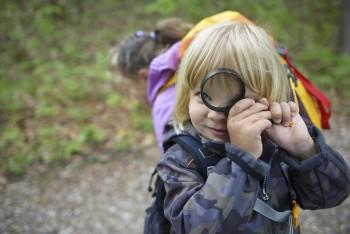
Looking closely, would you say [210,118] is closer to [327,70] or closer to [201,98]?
[201,98]

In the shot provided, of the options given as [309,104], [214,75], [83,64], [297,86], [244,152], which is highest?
[214,75]

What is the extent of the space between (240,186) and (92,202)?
2905 mm

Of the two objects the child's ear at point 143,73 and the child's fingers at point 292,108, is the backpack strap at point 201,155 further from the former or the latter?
the child's ear at point 143,73

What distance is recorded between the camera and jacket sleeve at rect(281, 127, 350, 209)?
1.47 meters

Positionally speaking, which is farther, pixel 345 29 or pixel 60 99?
pixel 345 29

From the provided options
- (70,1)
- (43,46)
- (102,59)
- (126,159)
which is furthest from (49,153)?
(70,1)

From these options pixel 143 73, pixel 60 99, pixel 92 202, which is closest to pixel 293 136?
pixel 143 73

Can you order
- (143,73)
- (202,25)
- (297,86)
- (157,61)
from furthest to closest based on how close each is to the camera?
(143,73), (157,61), (202,25), (297,86)

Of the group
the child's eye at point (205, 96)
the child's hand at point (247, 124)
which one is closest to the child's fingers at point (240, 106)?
the child's hand at point (247, 124)

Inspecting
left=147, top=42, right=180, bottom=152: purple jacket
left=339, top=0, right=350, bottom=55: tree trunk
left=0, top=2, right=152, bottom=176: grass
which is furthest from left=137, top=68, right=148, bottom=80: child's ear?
left=339, top=0, right=350, bottom=55: tree trunk

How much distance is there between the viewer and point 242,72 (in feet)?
4.58

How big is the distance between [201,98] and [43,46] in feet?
18.7

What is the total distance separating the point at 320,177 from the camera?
149cm

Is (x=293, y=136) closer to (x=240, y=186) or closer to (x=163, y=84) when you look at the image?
(x=240, y=186)
